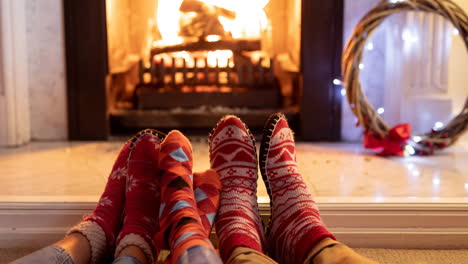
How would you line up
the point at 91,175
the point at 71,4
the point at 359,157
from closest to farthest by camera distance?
the point at 91,175 < the point at 359,157 < the point at 71,4

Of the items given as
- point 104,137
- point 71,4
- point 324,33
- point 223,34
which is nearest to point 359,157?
point 324,33

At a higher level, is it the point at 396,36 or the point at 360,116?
the point at 396,36

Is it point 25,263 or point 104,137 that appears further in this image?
point 104,137

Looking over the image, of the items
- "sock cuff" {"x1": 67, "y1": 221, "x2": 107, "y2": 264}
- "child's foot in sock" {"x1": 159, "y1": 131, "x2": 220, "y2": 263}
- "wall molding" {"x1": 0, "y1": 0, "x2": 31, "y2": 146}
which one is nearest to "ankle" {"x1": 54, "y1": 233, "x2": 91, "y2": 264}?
"sock cuff" {"x1": 67, "y1": 221, "x2": 107, "y2": 264}

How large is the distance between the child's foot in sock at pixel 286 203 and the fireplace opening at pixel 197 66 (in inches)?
32.6

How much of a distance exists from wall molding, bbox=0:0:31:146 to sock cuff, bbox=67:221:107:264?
99 cm

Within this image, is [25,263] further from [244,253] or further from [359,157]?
[359,157]

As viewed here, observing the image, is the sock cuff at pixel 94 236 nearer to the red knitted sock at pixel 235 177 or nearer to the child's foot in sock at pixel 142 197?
the child's foot in sock at pixel 142 197

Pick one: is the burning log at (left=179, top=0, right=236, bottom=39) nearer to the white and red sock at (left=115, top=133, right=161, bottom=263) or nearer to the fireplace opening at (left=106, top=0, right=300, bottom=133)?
the fireplace opening at (left=106, top=0, right=300, bottom=133)

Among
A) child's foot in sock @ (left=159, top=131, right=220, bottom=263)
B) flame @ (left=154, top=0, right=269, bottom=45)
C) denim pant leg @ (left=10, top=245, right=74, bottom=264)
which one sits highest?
flame @ (left=154, top=0, right=269, bottom=45)

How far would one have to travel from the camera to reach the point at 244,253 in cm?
92

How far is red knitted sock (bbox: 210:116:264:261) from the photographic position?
3.58 ft

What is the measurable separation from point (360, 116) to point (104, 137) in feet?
3.02

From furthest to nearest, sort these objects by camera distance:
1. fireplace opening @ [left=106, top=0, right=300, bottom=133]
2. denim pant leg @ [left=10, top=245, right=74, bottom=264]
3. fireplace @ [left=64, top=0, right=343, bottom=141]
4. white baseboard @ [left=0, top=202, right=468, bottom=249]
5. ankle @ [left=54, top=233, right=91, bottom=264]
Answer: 1. fireplace opening @ [left=106, top=0, right=300, bottom=133]
2. fireplace @ [left=64, top=0, right=343, bottom=141]
3. white baseboard @ [left=0, top=202, right=468, bottom=249]
4. ankle @ [left=54, top=233, right=91, bottom=264]
5. denim pant leg @ [left=10, top=245, right=74, bottom=264]
